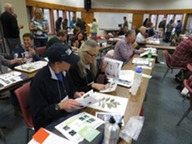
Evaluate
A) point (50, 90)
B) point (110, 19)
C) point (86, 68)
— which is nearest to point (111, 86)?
point (86, 68)

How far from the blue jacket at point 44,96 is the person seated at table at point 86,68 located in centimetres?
42

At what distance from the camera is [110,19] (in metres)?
11.6

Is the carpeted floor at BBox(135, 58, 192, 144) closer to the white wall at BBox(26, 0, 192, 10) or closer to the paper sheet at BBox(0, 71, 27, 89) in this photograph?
the paper sheet at BBox(0, 71, 27, 89)

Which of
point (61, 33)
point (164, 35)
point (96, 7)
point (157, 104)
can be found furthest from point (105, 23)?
point (157, 104)

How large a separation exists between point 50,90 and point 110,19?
11.5 metres

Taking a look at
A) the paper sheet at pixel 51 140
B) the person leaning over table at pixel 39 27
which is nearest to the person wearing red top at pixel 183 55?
the paper sheet at pixel 51 140

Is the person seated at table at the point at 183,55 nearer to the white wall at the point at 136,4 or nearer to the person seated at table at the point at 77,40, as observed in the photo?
the person seated at table at the point at 77,40

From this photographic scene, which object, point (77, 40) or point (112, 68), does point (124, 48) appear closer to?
point (112, 68)

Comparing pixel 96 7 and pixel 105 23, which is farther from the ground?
pixel 96 7

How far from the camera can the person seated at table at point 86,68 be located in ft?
5.07

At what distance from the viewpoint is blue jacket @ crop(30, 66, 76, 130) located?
3.43ft

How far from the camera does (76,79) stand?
1.64 metres

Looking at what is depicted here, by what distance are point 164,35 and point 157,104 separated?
9.01 m

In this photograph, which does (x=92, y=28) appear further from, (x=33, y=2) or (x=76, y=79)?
(x=76, y=79)
